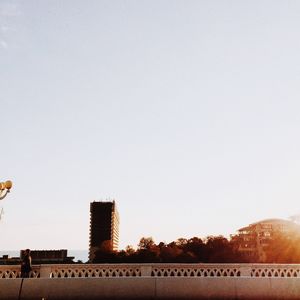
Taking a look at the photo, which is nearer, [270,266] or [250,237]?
[270,266]

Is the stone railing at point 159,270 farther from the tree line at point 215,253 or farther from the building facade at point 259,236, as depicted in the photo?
the building facade at point 259,236

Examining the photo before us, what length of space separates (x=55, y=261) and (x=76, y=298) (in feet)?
369

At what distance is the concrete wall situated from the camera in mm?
18438

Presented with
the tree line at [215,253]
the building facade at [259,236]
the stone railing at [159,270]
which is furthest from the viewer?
the building facade at [259,236]

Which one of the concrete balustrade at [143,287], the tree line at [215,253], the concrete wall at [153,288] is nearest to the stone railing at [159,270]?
the concrete balustrade at [143,287]

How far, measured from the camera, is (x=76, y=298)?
1847 cm

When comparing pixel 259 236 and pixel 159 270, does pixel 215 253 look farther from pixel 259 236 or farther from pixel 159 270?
pixel 159 270

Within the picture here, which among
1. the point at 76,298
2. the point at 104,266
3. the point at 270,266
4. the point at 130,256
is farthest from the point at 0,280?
the point at 130,256

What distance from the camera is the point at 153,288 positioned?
18.7m

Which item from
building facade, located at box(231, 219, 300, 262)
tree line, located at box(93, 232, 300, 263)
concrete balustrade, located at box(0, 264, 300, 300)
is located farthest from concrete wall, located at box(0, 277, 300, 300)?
building facade, located at box(231, 219, 300, 262)

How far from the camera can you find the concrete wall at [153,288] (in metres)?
18.4

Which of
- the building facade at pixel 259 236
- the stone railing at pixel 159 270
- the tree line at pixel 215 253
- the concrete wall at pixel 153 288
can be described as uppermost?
the building facade at pixel 259 236

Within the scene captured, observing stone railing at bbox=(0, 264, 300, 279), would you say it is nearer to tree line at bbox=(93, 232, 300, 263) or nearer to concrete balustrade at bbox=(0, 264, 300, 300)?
concrete balustrade at bbox=(0, 264, 300, 300)

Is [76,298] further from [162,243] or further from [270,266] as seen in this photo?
[162,243]
